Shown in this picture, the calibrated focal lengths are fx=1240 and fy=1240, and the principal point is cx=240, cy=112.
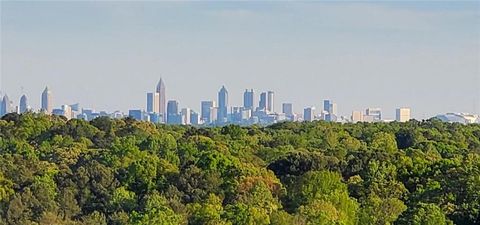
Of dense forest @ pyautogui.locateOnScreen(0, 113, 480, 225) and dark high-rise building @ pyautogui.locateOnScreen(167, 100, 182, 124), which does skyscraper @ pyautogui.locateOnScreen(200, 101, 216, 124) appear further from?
dense forest @ pyautogui.locateOnScreen(0, 113, 480, 225)

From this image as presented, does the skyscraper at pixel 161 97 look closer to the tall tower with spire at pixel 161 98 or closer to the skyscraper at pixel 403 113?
the tall tower with spire at pixel 161 98

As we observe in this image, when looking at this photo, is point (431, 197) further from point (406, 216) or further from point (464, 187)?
point (406, 216)

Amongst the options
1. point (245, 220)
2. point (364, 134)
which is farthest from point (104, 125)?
point (245, 220)

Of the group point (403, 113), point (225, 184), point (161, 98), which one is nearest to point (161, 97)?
point (161, 98)

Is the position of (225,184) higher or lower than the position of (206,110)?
lower

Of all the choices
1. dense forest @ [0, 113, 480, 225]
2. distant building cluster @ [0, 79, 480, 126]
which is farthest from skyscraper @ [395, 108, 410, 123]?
dense forest @ [0, 113, 480, 225]

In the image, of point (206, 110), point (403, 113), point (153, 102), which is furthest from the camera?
point (206, 110)

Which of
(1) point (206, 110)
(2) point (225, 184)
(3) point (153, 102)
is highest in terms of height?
(3) point (153, 102)

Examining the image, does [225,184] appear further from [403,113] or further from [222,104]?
[222,104]
